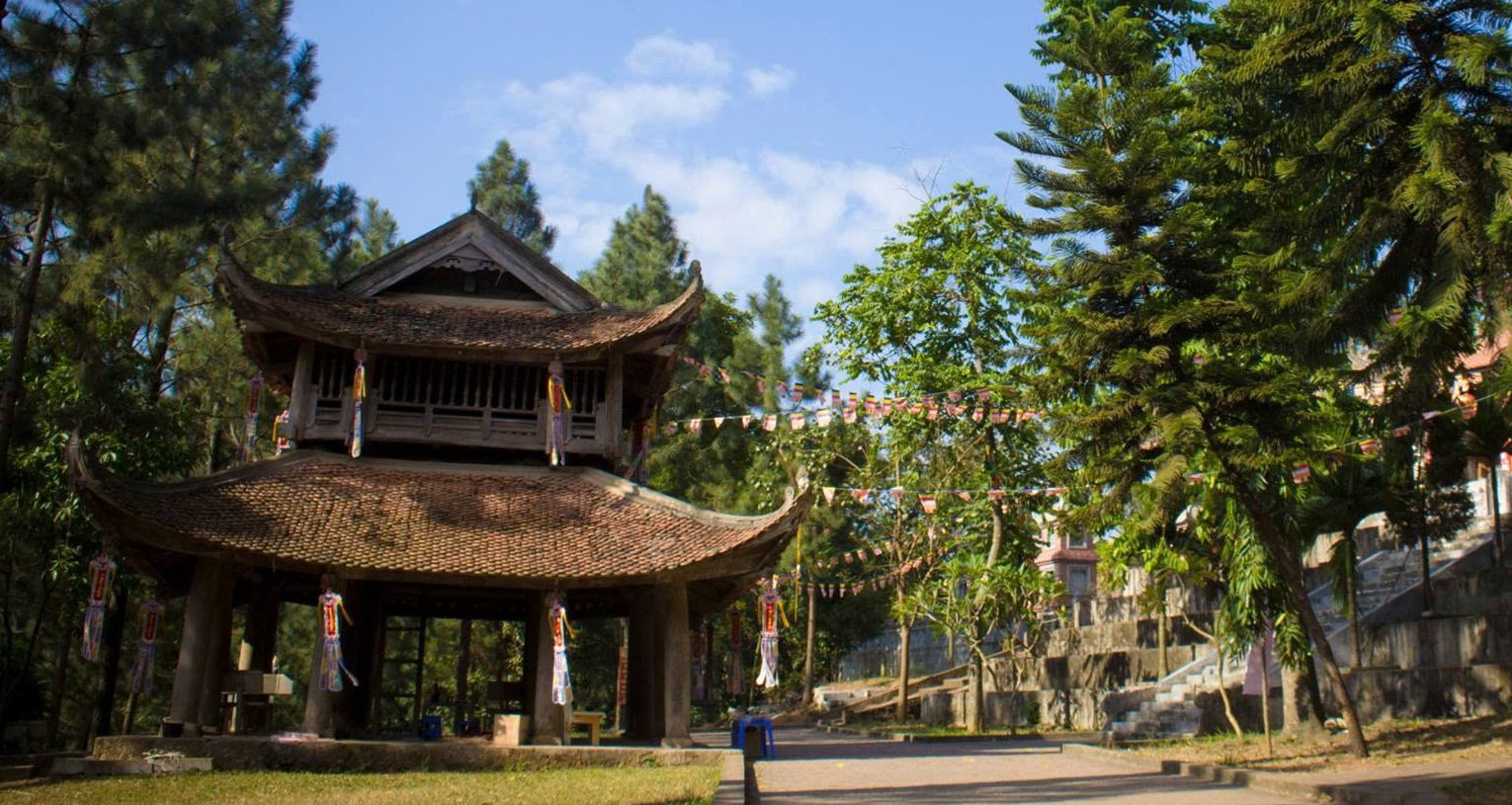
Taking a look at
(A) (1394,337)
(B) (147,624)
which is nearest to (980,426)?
(A) (1394,337)

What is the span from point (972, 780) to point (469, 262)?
11901mm

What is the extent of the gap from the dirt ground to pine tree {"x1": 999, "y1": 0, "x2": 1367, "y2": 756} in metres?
0.73

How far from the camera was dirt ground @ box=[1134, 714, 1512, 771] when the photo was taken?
50.4 feet

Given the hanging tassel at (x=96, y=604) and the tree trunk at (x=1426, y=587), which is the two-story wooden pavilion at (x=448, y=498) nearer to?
the hanging tassel at (x=96, y=604)

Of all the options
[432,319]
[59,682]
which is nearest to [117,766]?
[432,319]

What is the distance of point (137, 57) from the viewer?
16672mm

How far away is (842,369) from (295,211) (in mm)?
13307

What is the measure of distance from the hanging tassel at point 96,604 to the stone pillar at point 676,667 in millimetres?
7700

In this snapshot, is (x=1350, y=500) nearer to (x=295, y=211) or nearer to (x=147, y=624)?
(x=147, y=624)

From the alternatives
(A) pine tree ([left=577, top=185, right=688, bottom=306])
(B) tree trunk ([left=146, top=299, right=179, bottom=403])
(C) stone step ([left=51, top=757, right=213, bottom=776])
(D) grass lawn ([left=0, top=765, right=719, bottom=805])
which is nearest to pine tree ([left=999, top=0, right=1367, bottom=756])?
(D) grass lawn ([left=0, top=765, right=719, bottom=805])

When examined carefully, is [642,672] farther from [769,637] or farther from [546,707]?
[546,707]

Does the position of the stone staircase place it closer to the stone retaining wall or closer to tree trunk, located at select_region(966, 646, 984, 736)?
tree trunk, located at select_region(966, 646, 984, 736)

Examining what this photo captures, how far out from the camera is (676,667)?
59.3ft

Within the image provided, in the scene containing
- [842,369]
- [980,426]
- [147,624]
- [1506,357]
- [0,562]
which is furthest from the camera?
[842,369]
